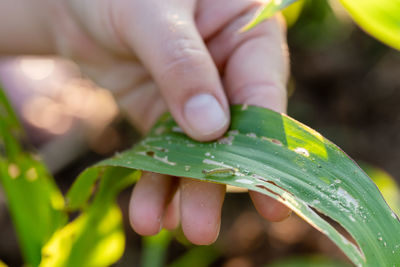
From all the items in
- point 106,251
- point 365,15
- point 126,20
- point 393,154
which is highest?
point 365,15

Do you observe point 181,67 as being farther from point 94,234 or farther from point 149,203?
point 94,234

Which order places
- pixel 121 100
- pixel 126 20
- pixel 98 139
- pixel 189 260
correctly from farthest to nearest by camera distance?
pixel 98 139, pixel 189 260, pixel 121 100, pixel 126 20

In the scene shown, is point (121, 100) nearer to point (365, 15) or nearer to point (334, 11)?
point (365, 15)

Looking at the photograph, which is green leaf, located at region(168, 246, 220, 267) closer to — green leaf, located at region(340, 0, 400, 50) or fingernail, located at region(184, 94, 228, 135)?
fingernail, located at region(184, 94, 228, 135)


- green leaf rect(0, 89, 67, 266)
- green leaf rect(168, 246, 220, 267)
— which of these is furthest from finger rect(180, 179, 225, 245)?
green leaf rect(168, 246, 220, 267)

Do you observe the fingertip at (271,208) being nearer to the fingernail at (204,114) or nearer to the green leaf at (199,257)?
the fingernail at (204,114)

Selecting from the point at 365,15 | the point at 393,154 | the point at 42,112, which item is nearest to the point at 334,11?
the point at 393,154
